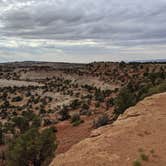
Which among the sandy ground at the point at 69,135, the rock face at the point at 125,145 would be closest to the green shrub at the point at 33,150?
the sandy ground at the point at 69,135

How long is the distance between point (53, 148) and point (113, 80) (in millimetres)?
64515

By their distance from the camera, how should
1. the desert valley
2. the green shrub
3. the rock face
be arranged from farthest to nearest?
the green shrub, the desert valley, the rock face

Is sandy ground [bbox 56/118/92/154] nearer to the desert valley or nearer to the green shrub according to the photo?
the desert valley

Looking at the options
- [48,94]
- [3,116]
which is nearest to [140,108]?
[3,116]

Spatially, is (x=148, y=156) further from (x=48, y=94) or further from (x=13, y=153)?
(x=48, y=94)

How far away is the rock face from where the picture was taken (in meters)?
11.0

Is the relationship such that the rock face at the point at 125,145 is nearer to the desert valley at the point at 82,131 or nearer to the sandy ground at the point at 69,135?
the desert valley at the point at 82,131

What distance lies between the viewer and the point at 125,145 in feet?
39.3

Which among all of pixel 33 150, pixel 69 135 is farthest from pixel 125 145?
pixel 69 135

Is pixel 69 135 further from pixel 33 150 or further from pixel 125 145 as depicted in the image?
pixel 125 145

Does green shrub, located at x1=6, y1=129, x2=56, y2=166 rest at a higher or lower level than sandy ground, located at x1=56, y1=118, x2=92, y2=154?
higher

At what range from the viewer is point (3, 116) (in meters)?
54.5

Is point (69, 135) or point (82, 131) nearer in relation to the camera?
point (69, 135)

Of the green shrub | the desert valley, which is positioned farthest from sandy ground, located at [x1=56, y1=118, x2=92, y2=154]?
the green shrub
